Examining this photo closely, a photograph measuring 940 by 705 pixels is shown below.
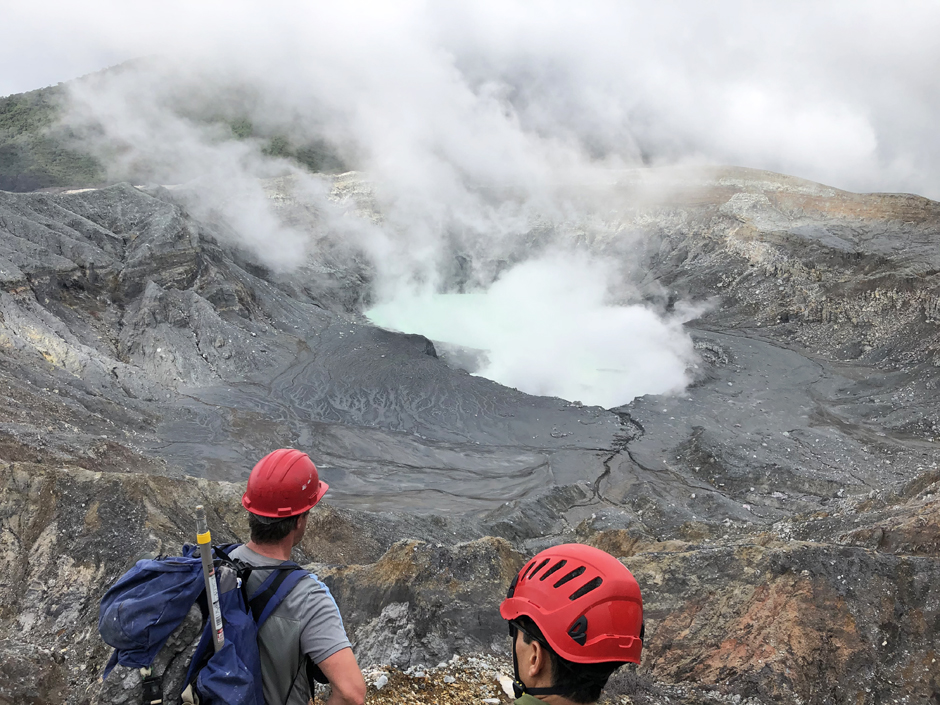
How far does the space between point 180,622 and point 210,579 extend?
184mm

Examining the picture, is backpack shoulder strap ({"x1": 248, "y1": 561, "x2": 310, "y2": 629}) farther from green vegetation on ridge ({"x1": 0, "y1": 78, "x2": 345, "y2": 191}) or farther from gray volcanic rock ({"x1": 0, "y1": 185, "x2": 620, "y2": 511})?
green vegetation on ridge ({"x1": 0, "y1": 78, "x2": 345, "y2": 191})

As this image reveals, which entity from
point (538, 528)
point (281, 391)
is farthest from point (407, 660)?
point (281, 391)

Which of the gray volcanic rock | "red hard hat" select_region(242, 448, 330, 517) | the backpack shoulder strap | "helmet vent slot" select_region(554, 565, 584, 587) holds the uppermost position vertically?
"helmet vent slot" select_region(554, 565, 584, 587)

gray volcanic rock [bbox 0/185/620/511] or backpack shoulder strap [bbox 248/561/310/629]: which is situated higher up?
backpack shoulder strap [bbox 248/561/310/629]

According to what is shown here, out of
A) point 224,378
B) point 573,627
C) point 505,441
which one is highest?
point 573,627

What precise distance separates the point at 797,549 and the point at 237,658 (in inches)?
234

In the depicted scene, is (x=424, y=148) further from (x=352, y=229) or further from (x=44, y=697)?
(x=44, y=697)

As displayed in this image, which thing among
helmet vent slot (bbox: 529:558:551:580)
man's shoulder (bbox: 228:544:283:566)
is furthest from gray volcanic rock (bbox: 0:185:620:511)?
helmet vent slot (bbox: 529:558:551:580)

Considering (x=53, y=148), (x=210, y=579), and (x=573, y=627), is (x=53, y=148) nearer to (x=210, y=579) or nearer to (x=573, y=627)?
(x=210, y=579)

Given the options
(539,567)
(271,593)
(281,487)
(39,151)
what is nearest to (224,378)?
(281,487)

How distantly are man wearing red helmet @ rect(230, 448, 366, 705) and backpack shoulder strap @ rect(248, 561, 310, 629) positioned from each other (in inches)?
0.8

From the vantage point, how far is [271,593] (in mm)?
2133

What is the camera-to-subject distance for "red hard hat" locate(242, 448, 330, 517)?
7.66 ft

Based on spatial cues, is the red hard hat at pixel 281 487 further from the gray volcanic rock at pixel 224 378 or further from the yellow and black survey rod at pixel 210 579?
the gray volcanic rock at pixel 224 378
